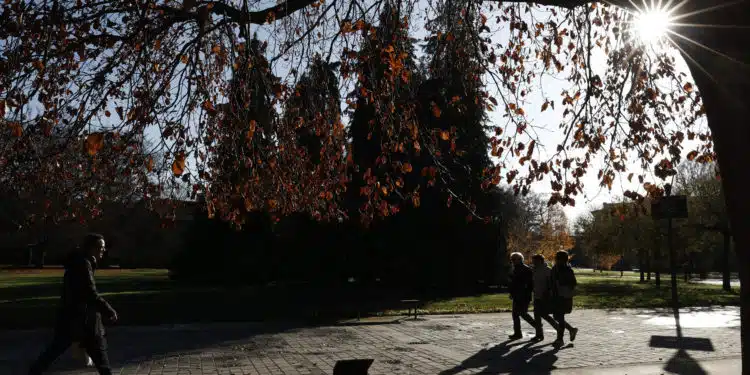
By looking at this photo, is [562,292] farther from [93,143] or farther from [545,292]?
[93,143]

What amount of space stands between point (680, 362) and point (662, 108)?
13.6 ft

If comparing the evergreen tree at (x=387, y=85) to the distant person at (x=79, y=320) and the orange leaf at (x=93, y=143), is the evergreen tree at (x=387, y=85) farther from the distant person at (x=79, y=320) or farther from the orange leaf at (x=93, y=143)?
the distant person at (x=79, y=320)

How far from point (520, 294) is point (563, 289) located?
1.04m

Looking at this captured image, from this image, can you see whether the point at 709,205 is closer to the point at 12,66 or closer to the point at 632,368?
the point at 632,368

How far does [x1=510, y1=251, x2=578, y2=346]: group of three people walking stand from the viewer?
11.2m

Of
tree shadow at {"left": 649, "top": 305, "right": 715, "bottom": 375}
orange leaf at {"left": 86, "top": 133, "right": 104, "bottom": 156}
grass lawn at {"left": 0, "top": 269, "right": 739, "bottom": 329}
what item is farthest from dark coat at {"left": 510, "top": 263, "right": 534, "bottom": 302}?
orange leaf at {"left": 86, "top": 133, "right": 104, "bottom": 156}

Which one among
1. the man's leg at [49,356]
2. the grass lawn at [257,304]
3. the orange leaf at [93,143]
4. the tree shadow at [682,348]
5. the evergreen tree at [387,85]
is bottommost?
the grass lawn at [257,304]

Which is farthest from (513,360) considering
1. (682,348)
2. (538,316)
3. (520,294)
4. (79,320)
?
(79,320)

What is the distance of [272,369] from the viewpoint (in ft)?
28.7

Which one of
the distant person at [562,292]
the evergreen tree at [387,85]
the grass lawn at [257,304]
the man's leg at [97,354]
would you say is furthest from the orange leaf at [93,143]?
the grass lawn at [257,304]

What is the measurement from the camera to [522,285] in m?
12.1

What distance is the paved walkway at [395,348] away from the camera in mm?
8906

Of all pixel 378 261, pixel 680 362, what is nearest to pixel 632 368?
pixel 680 362

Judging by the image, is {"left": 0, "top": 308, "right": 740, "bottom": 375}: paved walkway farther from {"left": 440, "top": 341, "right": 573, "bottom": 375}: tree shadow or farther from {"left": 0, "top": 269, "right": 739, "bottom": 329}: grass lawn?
{"left": 0, "top": 269, "right": 739, "bottom": 329}: grass lawn
